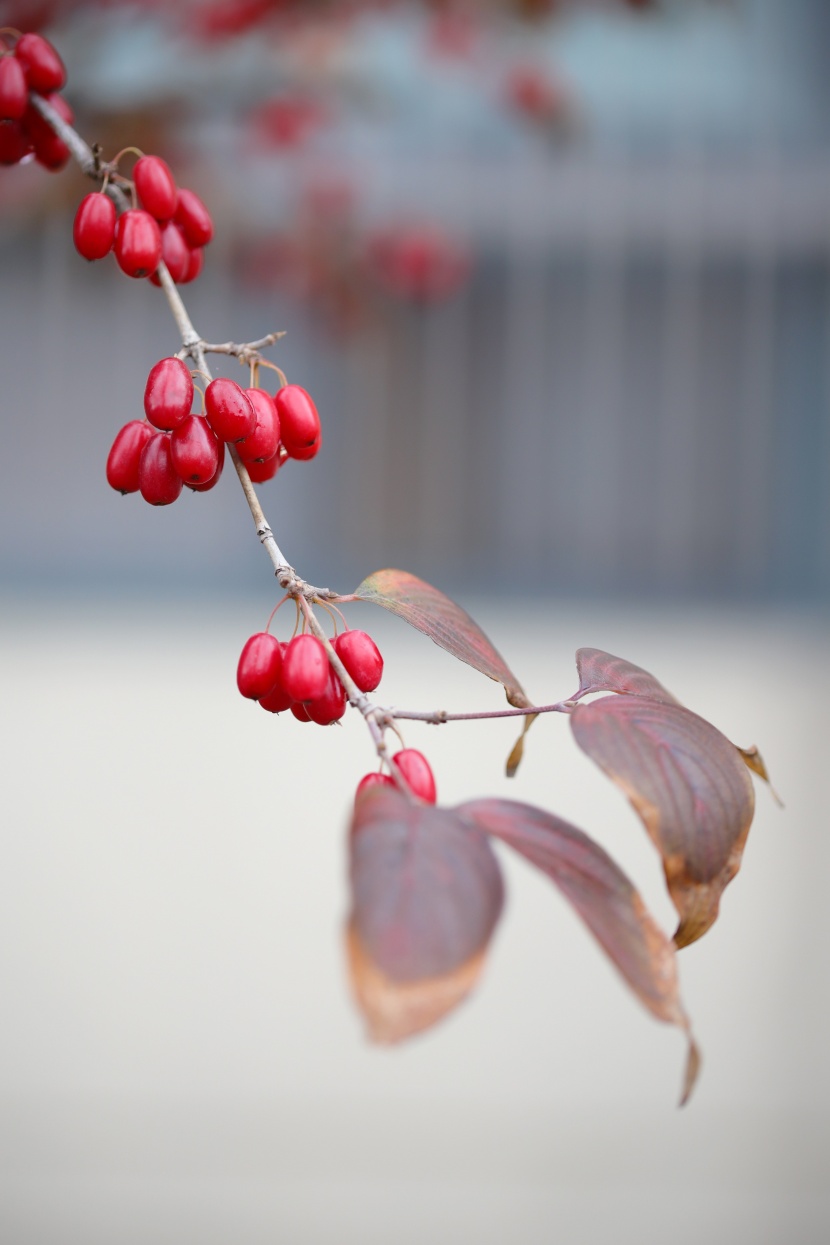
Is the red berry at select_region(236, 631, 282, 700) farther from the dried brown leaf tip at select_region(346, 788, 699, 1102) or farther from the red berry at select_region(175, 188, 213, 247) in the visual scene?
the red berry at select_region(175, 188, 213, 247)

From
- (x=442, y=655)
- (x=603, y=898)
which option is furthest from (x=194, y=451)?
(x=442, y=655)

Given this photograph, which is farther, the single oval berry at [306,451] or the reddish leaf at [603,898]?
the single oval berry at [306,451]

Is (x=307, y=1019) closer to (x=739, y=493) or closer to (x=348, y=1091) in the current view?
(x=348, y=1091)

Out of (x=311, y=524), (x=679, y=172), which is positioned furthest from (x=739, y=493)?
(x=311, y=524)

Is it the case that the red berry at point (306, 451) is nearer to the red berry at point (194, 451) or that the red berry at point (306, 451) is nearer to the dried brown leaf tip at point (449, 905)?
the red berry at point (194, 451)

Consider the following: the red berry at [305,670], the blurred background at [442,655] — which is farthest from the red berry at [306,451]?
the blurred background at [442,655]

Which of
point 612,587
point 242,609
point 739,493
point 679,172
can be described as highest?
point 679,172
